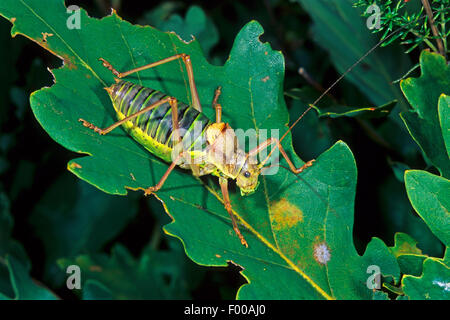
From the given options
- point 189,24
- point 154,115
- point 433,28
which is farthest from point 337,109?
point 189,24

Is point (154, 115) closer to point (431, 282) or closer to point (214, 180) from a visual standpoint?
point (214, 180)

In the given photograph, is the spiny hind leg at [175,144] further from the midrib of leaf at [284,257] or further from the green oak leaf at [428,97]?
the green oak leaf at [428,97]

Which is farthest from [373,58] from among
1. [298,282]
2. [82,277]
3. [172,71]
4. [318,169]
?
[82,277]

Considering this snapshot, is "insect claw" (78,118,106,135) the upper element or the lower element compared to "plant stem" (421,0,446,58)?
upper

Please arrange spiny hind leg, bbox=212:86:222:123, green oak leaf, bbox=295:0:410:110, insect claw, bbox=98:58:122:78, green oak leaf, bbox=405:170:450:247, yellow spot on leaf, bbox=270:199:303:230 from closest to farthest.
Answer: green oak leaf, bbox=405:170:450:247, yellow spot on leaf, bbox=270:199:303:230, insect claw, bbox=98:58:122:78, spiny hind leg, bbox=212:86:222:123, green oak leaf, bbox=295:0:410:110

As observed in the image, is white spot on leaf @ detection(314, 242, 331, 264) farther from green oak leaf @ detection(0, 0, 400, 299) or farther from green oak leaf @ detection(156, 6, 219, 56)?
green oak leaf @ detection(156, 6, 219, 56)

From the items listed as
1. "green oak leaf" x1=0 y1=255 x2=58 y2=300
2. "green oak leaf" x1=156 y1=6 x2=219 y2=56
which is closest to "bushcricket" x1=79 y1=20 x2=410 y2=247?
"green oak leaf" x1=0 y1=255 x2=58 y2=300
